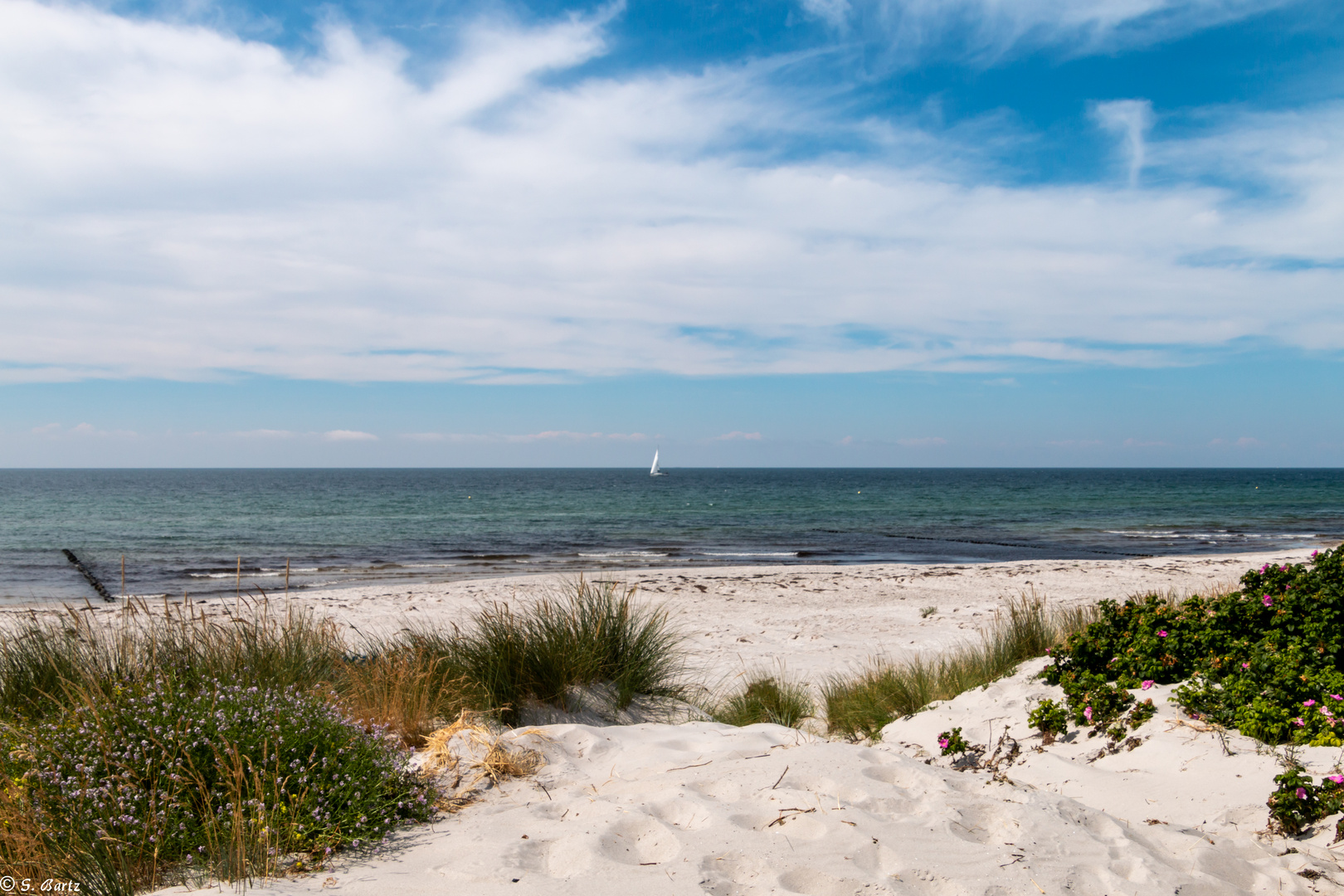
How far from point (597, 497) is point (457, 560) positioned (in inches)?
1619

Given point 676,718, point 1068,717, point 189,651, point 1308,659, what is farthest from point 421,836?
point 1308,659

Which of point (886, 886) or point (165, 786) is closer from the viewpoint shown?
point (886, 886)

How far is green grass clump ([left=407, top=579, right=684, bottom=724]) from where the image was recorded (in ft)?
19.1

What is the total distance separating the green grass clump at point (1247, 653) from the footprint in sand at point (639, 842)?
3614 mm

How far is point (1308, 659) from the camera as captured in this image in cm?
495

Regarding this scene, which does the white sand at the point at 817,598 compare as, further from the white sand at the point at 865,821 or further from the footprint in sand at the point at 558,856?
the footprint in sand at the point at 558,856

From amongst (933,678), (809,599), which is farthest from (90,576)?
(933,678)

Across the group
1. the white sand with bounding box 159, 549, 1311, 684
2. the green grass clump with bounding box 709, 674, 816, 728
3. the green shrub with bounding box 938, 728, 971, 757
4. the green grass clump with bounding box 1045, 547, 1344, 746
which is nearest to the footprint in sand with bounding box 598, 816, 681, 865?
the green shrub with bounding box 938, 728, 971, 757

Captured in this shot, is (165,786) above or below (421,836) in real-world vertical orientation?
above

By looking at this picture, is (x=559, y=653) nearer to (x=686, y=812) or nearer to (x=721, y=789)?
(x=721, y=789)

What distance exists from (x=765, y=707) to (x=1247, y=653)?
133 inches

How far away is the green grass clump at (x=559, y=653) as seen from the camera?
5.83m

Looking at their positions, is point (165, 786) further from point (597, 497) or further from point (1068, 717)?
point (597, 497)

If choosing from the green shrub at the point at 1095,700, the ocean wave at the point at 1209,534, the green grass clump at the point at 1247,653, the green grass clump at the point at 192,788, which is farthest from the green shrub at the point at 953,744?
the ocean wave at the point at 1209,534
